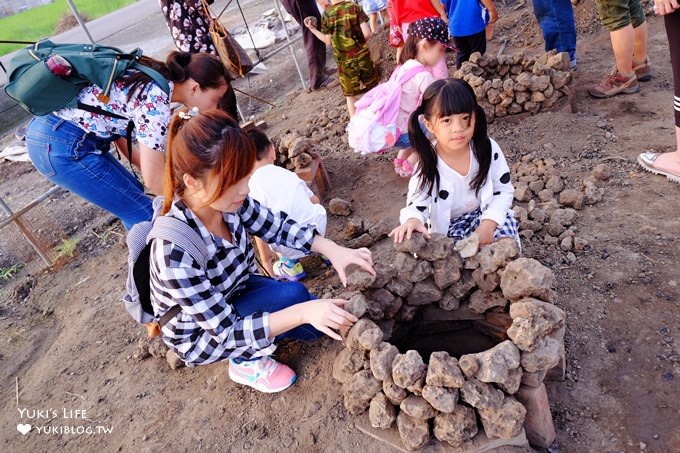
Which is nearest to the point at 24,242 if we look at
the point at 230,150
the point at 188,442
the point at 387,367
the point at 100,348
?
the point at 100,348

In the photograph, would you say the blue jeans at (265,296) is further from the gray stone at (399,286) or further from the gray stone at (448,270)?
the gray stone at (448,270)

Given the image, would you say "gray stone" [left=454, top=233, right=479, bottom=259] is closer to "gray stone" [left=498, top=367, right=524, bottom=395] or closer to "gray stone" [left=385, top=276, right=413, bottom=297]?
"gray stone" [left=385, top=276, right=413, bottom=297]

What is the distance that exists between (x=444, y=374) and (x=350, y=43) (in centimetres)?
398

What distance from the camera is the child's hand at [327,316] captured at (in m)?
1.73

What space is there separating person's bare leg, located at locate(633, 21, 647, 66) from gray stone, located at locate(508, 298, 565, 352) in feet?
11.4

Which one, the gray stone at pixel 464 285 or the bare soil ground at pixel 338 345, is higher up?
the gray stone at pixel 464 285

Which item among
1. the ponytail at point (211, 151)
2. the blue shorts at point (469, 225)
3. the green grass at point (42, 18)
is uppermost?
the green grass at point (42, 18)

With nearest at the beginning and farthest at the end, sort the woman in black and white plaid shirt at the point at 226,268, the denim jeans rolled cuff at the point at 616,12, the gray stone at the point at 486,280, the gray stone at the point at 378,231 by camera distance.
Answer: the woman in black and white plaid shirt at the point at 226,268 → the gray stone at the point at 486,280 → the gray stone at the point at 378,231 → the denim jeans rolled cuff at the point at 616,12

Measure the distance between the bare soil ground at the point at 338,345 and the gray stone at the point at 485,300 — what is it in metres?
0.43

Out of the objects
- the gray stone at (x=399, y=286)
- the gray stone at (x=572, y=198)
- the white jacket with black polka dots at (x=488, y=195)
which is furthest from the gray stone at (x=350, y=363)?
the gray stone at (x=572, y=198)

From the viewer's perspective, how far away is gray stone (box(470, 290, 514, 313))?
75.9 inches

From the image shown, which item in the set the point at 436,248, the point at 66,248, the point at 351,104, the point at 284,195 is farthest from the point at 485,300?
the point at 66,248

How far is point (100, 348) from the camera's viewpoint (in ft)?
9.81

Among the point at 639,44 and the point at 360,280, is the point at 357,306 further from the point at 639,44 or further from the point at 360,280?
the point at 639,44
